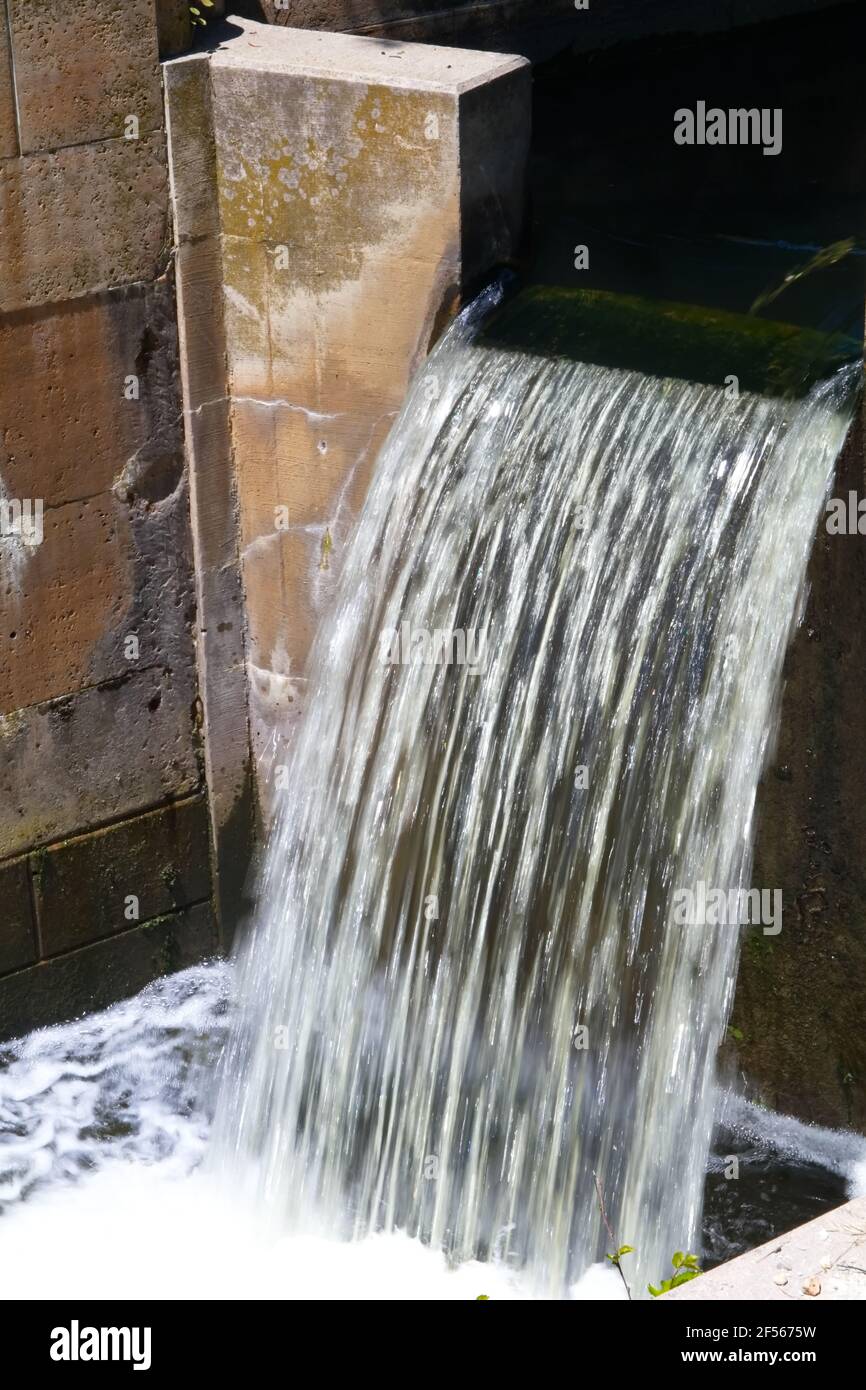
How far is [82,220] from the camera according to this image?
6.14 meters

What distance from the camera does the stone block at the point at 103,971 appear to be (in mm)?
6926

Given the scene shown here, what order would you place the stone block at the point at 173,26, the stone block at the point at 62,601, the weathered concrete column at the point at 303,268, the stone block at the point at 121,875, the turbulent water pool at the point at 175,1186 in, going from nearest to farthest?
the turbulent water pool at the point at 175,1186 → the weathered concrete column at the point at 303,268 → the stone block at the point at 173,26 → the stone block at the point at 62,601 → the stone block at the point at 121,875

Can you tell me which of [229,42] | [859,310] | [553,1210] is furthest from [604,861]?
[229,42]

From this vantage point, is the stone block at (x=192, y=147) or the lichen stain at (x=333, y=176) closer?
the lichen stain at (x=333, y=176)

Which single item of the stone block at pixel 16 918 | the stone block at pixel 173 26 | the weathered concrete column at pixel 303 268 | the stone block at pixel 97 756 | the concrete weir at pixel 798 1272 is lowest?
the stone block at pixel 16 918

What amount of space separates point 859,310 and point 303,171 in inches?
76.4

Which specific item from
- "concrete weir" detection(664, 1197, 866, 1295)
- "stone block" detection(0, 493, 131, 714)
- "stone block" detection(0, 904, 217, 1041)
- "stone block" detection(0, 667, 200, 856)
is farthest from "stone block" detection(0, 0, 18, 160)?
"concrete weir" detection(664, 1197, 866, 1295)

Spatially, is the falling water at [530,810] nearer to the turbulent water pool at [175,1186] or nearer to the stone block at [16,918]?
the turbulent water pool at [175,1186]

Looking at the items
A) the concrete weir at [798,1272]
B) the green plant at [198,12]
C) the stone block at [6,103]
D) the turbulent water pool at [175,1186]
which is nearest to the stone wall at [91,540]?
the stone block at [6,103]

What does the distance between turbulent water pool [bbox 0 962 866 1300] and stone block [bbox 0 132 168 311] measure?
2853mm

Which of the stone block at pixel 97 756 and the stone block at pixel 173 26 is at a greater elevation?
the stone block at pixel 173 26

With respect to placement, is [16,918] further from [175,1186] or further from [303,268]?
[303,268]

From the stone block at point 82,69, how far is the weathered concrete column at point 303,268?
0.43 ft

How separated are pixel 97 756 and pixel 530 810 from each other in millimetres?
2034
